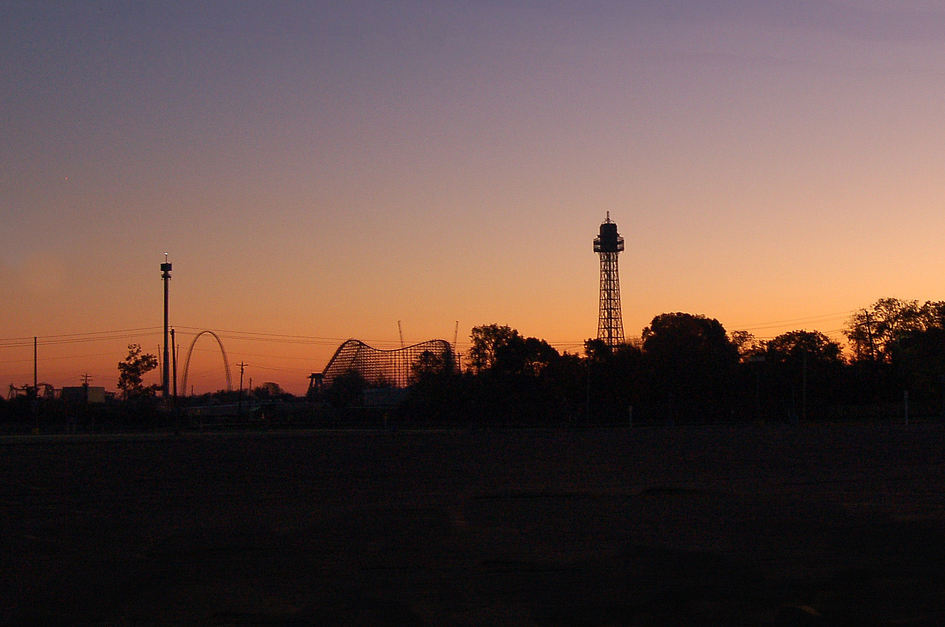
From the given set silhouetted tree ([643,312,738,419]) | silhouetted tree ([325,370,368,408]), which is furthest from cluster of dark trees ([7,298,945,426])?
silhouetted tree ([325,370,368,408])

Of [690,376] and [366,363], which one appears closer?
[690,376]

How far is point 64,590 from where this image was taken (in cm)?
836

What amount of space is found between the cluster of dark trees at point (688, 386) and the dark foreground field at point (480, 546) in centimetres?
5540

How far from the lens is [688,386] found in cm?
8369

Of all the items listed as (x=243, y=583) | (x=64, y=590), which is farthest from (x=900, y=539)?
(x=64, y=590)

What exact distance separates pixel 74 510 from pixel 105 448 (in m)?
20.9

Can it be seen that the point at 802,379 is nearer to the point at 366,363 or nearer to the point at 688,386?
the point at 688,386

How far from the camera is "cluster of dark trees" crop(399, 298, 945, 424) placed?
3066 inches

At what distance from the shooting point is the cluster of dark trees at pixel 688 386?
255 ft

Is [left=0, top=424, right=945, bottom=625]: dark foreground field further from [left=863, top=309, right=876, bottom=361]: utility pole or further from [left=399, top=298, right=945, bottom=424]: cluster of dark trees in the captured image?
[left=863, top=309, right=876, bottom=361]: utility pole

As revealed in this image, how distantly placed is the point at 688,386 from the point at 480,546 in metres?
75.7

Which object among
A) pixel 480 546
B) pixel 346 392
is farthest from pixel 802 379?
pixel 480 546

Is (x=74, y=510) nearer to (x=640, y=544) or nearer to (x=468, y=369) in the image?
(x=640, y=544)

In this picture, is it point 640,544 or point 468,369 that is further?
point 468,369
